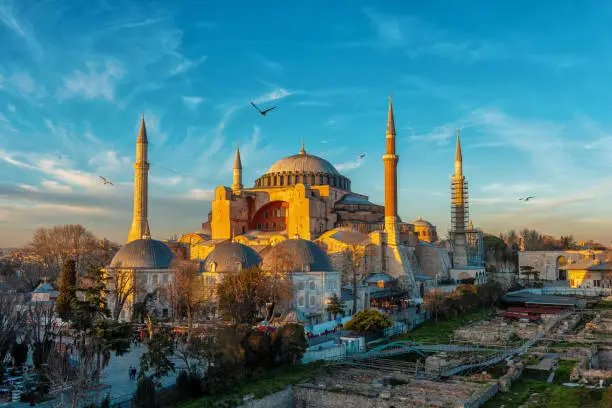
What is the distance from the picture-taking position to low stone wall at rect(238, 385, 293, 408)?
15406 millimetres

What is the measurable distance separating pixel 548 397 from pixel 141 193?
2905 cm

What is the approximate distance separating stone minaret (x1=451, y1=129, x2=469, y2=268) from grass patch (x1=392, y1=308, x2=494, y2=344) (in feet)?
44.1

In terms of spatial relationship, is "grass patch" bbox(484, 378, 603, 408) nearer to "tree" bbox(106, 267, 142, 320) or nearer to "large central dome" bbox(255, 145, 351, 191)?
"tree" bbox(106, 267, 142, 320)

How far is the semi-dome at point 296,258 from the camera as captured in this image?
28578mm

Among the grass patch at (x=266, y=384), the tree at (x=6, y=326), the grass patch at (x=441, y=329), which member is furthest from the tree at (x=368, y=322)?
the tree at (x=6, y=326)

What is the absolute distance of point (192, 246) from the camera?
137 feet

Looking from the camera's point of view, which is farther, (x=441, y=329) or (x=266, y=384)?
(x=441, y=329)

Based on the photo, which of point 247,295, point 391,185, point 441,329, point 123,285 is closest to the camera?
point 247,295

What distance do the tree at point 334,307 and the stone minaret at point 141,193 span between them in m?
15.6

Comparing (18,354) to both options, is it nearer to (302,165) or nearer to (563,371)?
(563,371)

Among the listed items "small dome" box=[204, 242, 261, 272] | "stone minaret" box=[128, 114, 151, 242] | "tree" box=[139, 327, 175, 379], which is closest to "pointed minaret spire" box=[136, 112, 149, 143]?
"stone minaret" box=[128, 114, 151, 242]

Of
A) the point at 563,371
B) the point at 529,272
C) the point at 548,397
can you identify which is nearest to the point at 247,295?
the point at 563,371

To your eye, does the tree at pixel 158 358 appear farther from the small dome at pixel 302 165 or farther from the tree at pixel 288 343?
the small dome at pixel 302 165

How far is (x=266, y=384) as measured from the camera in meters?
16.2
